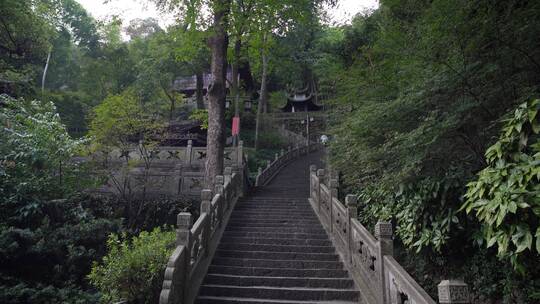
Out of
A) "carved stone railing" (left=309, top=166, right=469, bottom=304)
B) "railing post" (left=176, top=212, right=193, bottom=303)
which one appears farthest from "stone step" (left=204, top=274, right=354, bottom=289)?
"railing post" (left=176, top=212, right=193, bottom=303)

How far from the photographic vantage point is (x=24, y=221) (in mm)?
9977

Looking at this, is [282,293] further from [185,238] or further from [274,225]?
[274,225]

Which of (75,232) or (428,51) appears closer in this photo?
(428,51)

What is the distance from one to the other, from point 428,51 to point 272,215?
677 cm

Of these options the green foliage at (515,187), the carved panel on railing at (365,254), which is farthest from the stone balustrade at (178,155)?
the green foliage at (515,187)

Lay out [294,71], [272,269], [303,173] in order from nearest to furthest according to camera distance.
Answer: [272,269] → [303,173] → [294,71]

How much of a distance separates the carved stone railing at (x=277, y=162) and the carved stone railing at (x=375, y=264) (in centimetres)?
840

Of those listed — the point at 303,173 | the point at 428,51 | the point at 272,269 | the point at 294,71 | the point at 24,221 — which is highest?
the point at 294,71

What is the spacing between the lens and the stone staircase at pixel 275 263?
651 cm

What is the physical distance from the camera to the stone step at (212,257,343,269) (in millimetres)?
7594

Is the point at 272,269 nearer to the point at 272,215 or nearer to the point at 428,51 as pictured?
the point at 272,215

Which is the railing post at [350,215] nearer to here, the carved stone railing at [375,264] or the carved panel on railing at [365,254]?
the carved stone railing at [375,264]

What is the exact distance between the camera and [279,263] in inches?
303

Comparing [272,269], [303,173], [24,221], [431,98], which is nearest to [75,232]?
[24,221]
